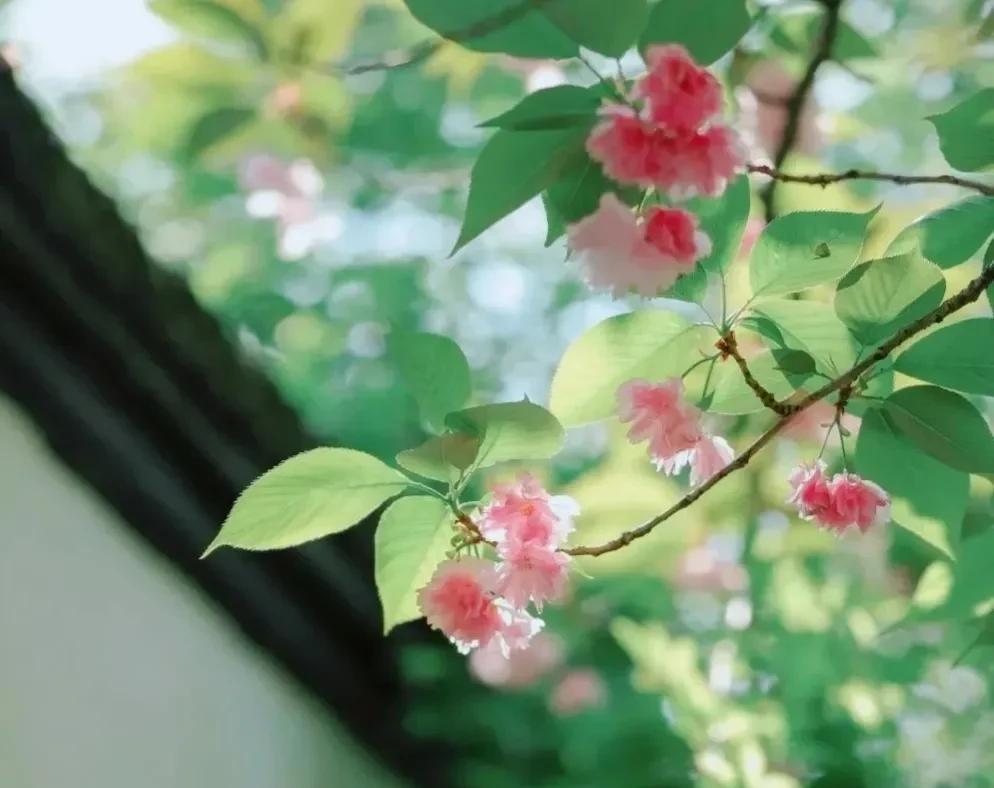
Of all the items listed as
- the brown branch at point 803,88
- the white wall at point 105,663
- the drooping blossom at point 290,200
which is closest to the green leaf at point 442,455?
the brown branch at point 803,88

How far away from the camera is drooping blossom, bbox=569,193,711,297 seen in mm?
321

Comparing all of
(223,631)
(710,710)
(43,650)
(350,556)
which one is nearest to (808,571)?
(710,710)

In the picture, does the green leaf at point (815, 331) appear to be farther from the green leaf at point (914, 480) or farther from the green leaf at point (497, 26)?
the green leaf at point (497, 26)

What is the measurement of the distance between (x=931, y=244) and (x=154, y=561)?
2.94 feet

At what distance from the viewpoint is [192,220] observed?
106 cm

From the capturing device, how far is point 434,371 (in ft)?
1.44

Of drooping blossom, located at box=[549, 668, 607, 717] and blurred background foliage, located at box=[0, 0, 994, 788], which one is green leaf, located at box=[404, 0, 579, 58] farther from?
drooping blossom, located at box=[549, 668, 607, 717]

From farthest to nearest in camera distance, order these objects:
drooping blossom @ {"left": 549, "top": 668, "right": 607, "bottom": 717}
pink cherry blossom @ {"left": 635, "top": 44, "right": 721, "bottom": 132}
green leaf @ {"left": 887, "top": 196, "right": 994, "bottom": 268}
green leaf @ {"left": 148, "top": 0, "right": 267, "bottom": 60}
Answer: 1. drooping blossom @ {"left": 549, "top": 668, "right": 607, "bottom": 717}
2. green leaf @ {"left": 148, "top": 0, "right": 267, "bottom": 60}
3. green leaf @ {"left": 887, "top": 196, "right": 994, "bottom": 268}
4. pink cherry blossom @ {"left": 635, "top": 44, "right": 721, "bottom": 132}

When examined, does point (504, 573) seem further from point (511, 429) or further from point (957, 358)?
point (957, 358)

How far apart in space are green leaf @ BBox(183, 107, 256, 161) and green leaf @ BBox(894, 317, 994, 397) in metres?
0.42

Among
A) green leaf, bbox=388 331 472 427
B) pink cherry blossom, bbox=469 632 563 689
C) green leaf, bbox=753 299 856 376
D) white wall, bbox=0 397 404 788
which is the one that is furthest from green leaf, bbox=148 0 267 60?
pink cherry blossom, bbox=469 632 563 689

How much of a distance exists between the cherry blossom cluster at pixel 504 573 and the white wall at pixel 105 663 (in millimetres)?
721

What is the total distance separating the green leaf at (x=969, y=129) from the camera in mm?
388

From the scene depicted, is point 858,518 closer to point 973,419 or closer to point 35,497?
point 973,419
